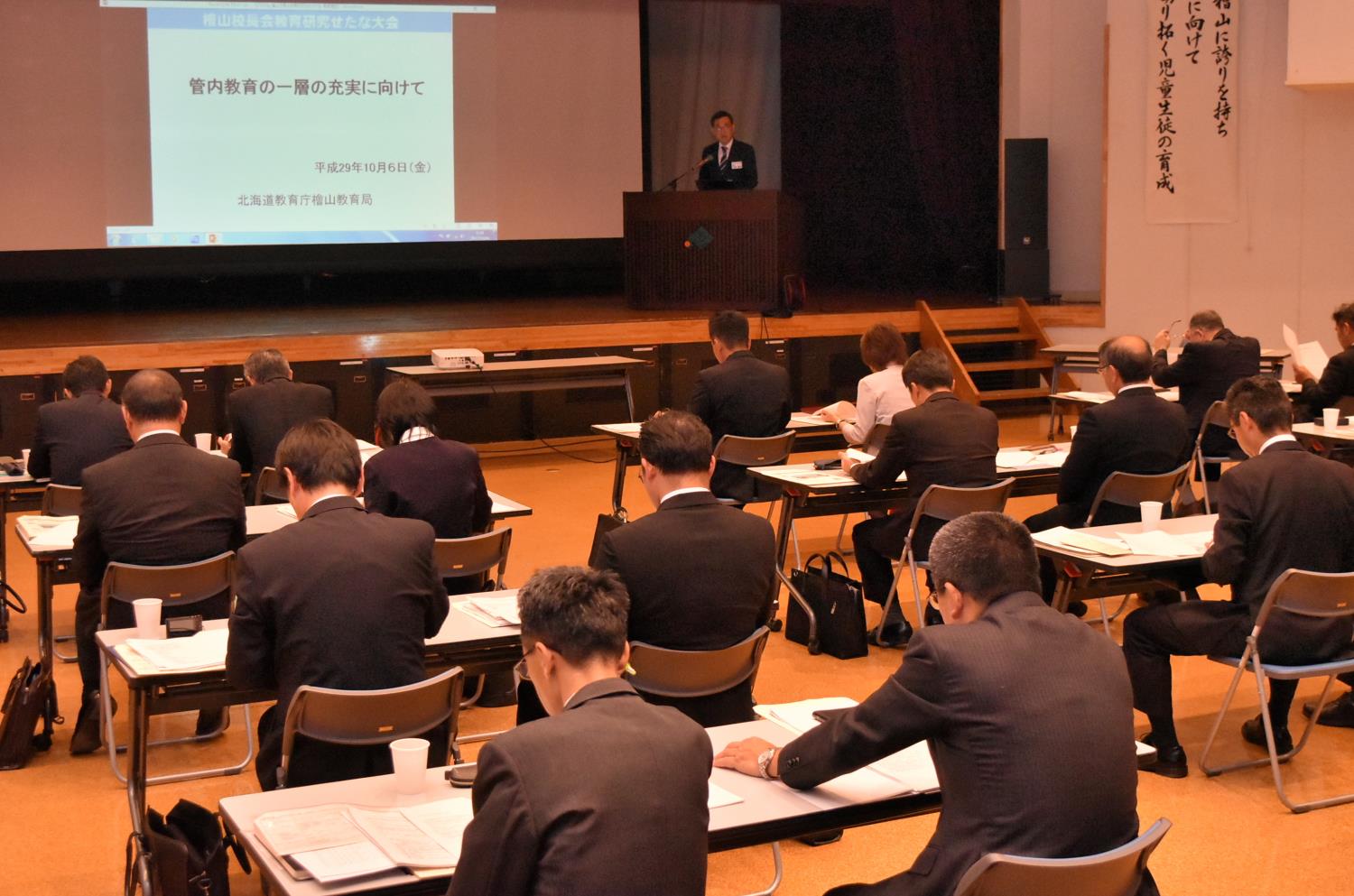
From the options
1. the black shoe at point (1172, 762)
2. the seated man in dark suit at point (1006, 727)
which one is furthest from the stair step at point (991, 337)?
the seated man in dark suit at point (1006, 727)

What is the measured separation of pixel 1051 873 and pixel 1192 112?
34.9 feet

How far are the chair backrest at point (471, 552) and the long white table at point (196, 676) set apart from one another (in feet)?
2.89

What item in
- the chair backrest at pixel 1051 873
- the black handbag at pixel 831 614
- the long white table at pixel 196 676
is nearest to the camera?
the chair backrest at pixel 1051 873

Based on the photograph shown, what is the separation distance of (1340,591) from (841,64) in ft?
35.8

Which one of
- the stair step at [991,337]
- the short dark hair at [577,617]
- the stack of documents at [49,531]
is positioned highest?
the stair step at [991,337]

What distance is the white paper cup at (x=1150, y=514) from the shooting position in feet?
16.5

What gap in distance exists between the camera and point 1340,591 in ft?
14.5

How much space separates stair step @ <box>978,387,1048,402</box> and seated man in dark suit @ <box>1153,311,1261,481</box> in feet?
12.1

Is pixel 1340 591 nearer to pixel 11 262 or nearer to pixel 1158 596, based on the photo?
pixel 1158 596

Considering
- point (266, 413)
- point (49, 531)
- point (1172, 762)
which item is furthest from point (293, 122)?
point (1172, 762)

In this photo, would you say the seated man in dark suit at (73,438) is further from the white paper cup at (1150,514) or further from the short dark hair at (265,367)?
the white paper cup at (1150,514)

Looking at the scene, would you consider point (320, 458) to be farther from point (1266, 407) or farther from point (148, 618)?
point (1266, 407)

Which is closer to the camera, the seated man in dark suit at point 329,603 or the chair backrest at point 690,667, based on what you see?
the seated man in dark suit at point 329,603

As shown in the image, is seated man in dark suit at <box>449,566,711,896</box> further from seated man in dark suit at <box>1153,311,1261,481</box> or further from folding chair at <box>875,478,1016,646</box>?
seated man in dark suit at <box>1153,311,1261,481</box>
